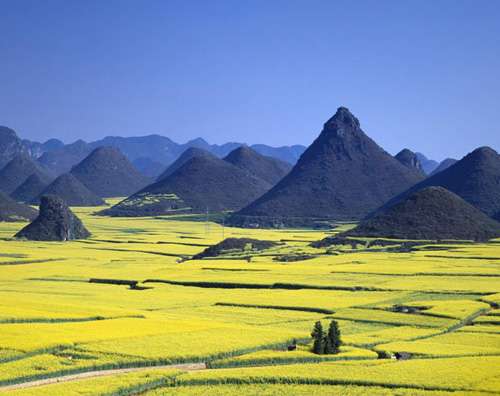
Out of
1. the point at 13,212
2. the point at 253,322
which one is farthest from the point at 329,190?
the point at 253,322

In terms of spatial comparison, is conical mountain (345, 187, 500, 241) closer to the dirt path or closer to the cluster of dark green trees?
the cluster of dark green trees

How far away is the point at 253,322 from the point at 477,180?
117 meters

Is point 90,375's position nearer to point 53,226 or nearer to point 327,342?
point 327,342

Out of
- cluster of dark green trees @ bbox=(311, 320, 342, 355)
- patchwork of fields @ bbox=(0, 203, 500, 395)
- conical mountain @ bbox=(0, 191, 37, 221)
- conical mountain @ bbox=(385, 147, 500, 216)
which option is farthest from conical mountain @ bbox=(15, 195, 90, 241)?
cluster of dark green trees @ bbox=(311, 320, 342, 355)

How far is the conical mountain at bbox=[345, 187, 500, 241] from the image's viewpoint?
11319 cm

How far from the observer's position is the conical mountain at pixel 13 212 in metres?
169

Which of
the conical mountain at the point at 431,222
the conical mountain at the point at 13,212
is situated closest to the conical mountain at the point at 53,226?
the conical mountain at the point at 431,222

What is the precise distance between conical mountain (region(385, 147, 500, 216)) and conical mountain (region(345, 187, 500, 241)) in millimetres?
22077

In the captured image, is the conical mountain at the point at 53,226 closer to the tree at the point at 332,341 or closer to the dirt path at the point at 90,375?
the tree at the point at 332,341

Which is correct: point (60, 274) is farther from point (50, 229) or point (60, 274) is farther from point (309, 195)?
point (309, 195)

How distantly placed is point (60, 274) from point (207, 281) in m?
15.9

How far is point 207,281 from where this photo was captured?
67.8 meters

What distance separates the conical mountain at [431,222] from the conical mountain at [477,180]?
22077 mm

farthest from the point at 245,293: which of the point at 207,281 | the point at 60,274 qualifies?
the point at 60,274
